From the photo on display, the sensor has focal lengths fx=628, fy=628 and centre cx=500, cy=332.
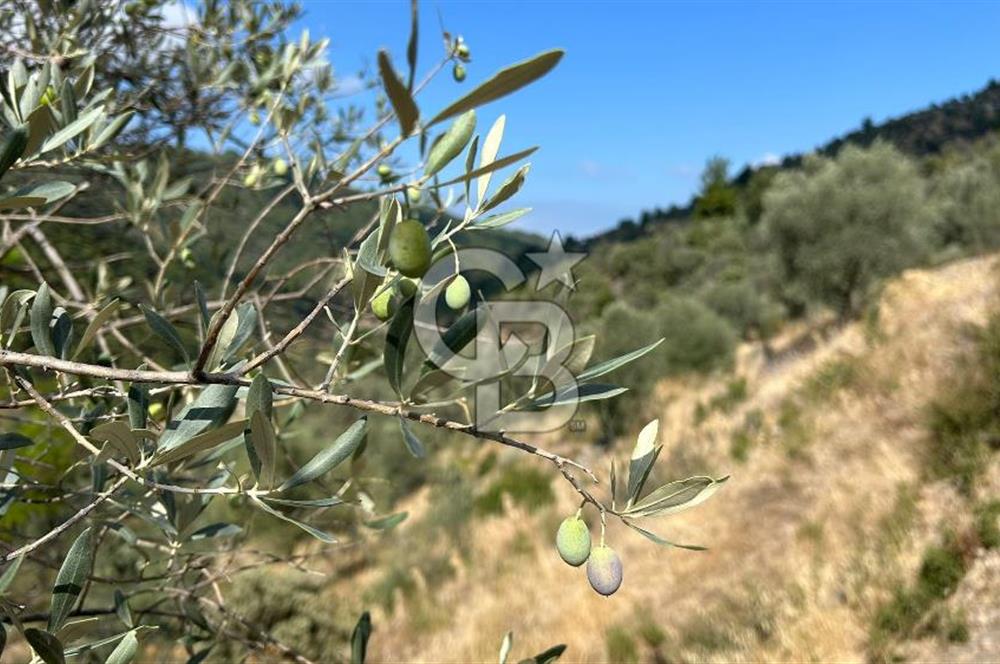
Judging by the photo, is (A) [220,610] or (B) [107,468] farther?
(A) [220,610]

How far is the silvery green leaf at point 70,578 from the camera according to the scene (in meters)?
0.64

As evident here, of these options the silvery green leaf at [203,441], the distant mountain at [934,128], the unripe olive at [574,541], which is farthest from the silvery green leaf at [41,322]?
the distant mountain at [934,128]

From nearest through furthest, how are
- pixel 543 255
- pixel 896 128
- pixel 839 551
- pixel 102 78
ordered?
pixel 543 255, pixel 102 78, pixel 839 551, pixel 896 128

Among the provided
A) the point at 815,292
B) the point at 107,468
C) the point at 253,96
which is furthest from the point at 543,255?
the point at 815,292

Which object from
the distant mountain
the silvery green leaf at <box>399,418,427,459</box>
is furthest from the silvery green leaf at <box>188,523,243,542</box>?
the distant mountain

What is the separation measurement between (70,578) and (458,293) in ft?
1.62

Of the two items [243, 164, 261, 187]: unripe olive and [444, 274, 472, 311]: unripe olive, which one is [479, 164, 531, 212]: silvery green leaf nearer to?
[444, 274, 472, 311]: unripe olive

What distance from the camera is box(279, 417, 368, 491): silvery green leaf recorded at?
0.62m

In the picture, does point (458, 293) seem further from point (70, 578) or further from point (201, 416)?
point (70, 578)

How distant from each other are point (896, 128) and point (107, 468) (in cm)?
6310

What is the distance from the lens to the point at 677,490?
0.58 m

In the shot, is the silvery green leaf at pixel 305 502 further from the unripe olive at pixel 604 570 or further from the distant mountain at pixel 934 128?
the distant mountain at pixel 934 128

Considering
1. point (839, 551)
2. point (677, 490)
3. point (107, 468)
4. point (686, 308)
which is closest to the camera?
point (677, 490)

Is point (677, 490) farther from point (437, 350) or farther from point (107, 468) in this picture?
point (107, 468)
